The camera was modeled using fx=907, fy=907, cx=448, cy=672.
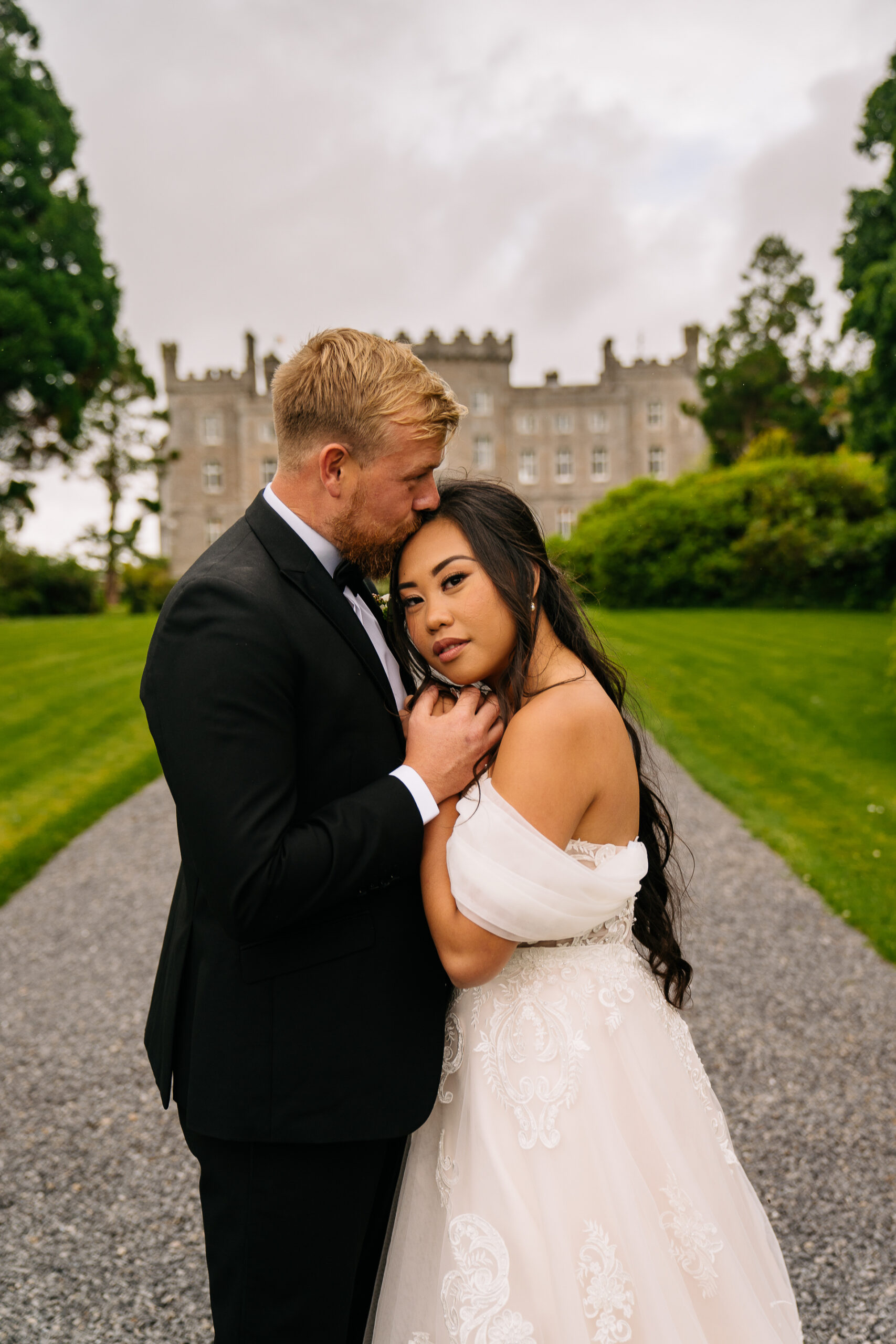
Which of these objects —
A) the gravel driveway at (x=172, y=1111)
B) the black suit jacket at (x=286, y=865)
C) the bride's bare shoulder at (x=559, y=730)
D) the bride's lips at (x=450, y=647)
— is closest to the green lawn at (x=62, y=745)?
the gravel driveway at (x=172, y=1111)

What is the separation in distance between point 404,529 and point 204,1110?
1.30 metres

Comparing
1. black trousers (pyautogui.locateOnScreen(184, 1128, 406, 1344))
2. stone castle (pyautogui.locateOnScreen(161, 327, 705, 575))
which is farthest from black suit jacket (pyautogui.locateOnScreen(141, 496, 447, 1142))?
stone castle (pyautogui.locateOnScreen(161, 327, 705, 575))

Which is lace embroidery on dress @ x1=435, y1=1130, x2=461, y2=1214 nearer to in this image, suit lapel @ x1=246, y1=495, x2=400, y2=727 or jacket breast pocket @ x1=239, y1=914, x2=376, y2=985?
jacket breast pocket @ x1=239, y1=914, x2=376, y2=985

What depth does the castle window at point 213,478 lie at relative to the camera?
167 ft

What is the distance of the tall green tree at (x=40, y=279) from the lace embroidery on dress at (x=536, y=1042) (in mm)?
19102

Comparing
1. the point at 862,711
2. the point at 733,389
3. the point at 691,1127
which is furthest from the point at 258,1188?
the point at 733,389

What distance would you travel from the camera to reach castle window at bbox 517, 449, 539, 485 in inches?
2045

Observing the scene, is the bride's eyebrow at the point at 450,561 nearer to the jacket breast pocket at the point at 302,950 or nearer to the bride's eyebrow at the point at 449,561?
the bride's eyebrow at the point at 449,561

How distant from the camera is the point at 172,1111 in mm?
4422

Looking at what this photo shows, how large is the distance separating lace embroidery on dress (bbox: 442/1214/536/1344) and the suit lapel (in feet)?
3.68

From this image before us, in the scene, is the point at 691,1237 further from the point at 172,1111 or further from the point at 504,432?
the point at 504,432

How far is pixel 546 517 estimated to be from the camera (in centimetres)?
5306

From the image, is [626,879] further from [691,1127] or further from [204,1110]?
[204,1110]

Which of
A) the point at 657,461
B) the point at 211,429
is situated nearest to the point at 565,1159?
the point at 211,429
